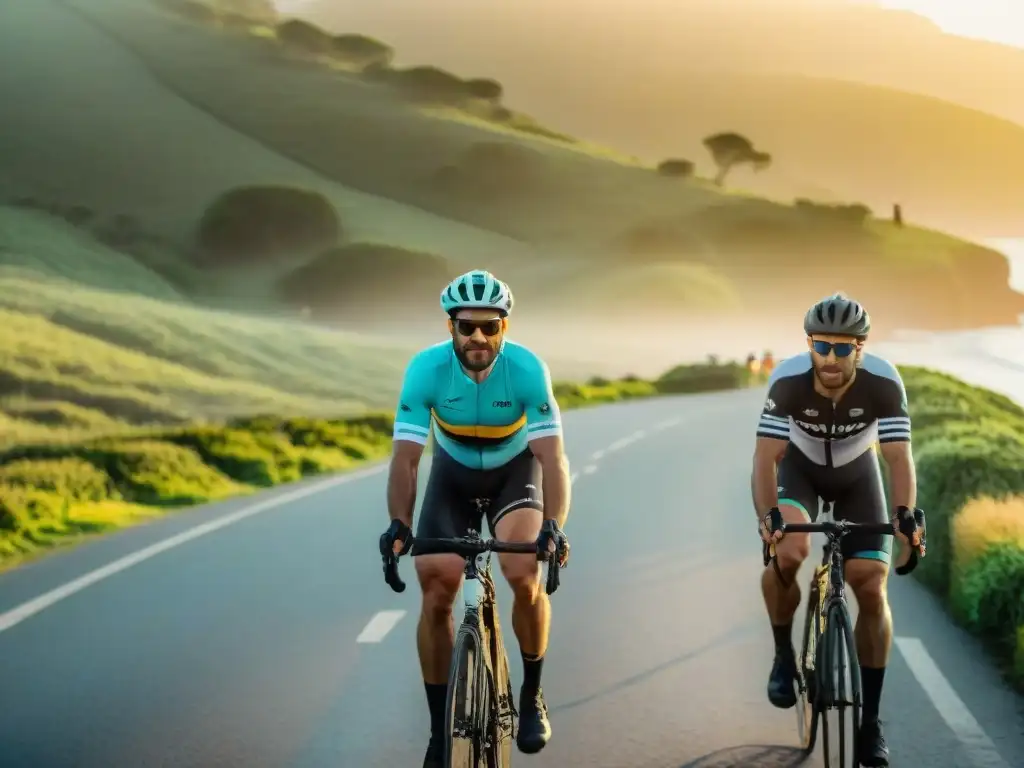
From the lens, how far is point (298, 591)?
10273 millimetres

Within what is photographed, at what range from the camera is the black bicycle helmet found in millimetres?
6027

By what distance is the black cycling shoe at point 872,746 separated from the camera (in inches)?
226

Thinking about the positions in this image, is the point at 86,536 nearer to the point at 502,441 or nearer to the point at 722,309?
the point at 502,441

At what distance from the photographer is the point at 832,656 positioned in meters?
5.74

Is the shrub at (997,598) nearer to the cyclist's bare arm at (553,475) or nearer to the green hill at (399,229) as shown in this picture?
the cyclist's bare arm at (553,475)

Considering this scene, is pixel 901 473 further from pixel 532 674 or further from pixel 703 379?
pixel 703 379

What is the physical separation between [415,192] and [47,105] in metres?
48.7

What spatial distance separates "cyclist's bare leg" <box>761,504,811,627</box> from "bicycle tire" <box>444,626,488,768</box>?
1.59m

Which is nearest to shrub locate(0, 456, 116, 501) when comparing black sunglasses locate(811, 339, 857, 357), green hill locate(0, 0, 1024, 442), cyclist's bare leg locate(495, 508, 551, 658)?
cyclist's bare leg locate(495, 508, 551, 658)

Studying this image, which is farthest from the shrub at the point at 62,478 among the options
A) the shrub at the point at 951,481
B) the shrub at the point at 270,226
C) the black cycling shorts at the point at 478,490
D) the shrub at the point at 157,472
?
the shrub at the point at 270,226

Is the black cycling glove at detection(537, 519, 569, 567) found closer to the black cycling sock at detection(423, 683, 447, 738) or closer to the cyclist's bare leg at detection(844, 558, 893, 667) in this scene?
the black cycling sock at detection(423, 683, 447, 738)

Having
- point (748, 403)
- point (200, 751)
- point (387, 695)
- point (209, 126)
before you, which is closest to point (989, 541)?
point (387, 695)

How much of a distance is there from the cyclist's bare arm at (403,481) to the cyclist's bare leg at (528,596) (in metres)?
0.46

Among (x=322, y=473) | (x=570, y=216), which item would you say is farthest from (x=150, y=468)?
(x=570, y=216)
